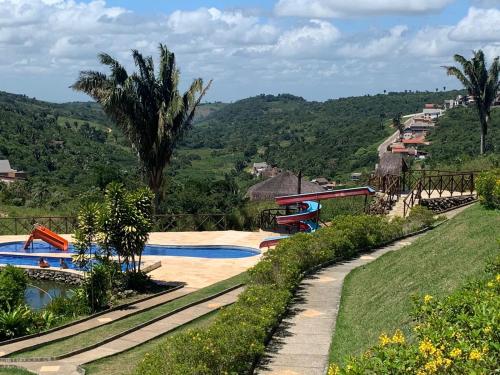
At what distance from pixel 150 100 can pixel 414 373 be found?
23.1 metres

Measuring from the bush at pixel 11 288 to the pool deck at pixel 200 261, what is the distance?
14.3 ft

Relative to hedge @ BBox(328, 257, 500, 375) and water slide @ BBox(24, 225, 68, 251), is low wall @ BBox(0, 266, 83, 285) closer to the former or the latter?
water slide @ BBox(24, 225, 68, 251)

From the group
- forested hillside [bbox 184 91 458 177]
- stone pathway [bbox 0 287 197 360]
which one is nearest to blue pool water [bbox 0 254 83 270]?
stone pathway [bbox 0 287 197 360]

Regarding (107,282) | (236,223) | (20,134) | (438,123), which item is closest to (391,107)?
(438,123)

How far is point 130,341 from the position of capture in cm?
1178

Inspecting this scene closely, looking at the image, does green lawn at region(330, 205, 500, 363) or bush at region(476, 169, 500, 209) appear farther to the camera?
bush at region(476, 169, 500, 209)

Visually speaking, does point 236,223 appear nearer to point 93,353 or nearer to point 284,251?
point 284,251

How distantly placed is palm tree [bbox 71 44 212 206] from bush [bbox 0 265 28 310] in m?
11.4

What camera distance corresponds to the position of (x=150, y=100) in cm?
2697

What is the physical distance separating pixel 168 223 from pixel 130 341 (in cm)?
1604

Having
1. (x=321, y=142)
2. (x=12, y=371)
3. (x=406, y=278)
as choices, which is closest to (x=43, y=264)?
(x=12, y=371)

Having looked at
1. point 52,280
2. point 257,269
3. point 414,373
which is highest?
point 414,373

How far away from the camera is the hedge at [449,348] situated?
16.9 ft

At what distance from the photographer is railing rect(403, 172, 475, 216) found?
2517 centimetres
